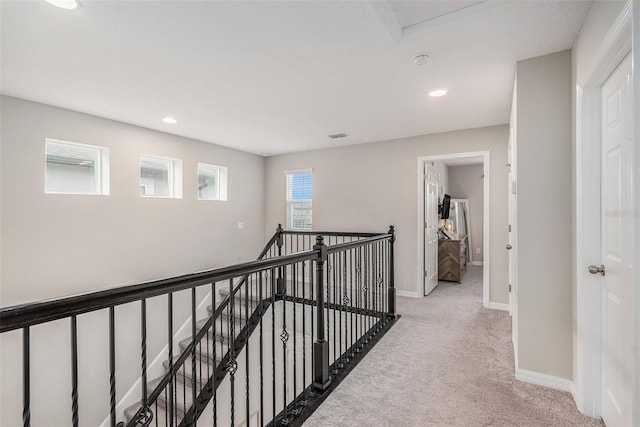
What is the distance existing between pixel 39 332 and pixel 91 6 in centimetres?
301

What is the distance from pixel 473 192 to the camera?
23.5 ft

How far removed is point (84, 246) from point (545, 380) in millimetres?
4450

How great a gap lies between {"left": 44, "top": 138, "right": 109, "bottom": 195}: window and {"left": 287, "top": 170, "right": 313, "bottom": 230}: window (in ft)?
9.51

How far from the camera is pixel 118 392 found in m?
3.55

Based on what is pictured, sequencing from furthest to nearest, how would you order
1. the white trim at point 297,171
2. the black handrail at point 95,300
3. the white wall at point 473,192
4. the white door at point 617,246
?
the white wall at point 473,192, the white trim at point 297,171, the white door at point 617,246, the black handrail at point 95,300

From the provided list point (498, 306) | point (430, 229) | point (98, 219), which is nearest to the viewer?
point (98, 219)

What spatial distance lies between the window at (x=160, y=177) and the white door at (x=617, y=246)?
4.60 meters

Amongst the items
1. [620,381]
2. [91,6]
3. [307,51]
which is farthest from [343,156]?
[620,381]

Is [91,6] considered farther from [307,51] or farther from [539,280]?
[539,280]

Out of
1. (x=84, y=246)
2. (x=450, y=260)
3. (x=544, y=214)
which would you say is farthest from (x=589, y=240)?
(x=84, y=246)

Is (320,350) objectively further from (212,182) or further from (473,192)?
(473,192)

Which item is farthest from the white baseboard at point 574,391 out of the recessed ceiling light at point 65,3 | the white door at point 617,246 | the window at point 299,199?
the window at point 299,199

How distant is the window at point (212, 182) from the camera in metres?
4.91

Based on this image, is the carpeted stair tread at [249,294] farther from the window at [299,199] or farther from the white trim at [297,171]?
the white trim at [297,171]
